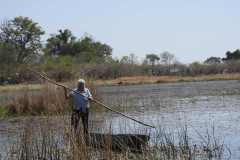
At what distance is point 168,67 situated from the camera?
8412cm

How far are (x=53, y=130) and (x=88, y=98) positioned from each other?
154 inches

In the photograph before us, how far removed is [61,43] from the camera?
336ft

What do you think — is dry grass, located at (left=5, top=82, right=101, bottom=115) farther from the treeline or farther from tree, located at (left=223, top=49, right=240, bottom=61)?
tree, located at (left=223, top=49, right=240, bottom=61)

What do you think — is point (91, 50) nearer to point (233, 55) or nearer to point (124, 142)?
point (233, 55)

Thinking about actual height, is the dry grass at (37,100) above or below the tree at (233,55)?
below

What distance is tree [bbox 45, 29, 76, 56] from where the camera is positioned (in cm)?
10200

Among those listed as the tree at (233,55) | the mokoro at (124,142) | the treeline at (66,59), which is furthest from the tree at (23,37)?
the mokoro at (124,142)

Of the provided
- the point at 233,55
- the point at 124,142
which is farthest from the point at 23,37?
the point at 124,142

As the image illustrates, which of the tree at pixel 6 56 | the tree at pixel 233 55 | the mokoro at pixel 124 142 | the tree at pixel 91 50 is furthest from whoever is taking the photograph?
the tree at pixel 233 55

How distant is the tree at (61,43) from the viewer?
102m

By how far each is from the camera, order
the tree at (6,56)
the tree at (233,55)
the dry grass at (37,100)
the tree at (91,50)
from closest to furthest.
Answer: the dry grass at (37,100) < the tree at (6,56) < the tree at (91,50) < the tree at (233,55)

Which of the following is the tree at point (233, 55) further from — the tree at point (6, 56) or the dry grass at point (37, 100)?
the dry grass at point (37, 100)

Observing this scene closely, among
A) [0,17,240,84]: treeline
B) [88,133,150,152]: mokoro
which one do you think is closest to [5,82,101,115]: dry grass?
[88,133,150,152]: mokoro

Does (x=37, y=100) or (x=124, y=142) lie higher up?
(x=37, y=100)
